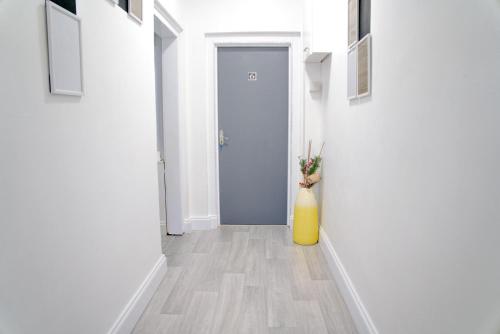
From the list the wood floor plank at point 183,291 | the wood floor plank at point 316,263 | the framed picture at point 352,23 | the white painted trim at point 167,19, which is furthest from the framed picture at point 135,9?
the wood floor plank at point 316,263

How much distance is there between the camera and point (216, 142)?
3939 millimetres

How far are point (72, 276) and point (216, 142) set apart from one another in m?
2.60

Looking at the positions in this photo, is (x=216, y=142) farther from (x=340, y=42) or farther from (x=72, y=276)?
(x=72, y=276)

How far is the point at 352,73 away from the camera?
7.63 feet

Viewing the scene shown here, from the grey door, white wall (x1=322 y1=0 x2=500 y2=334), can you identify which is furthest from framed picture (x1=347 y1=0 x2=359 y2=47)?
the grey door

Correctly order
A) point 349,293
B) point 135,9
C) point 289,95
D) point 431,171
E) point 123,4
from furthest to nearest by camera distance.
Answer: point 289,95
point 349,293
point 135,9
point 123,4
point 431,171

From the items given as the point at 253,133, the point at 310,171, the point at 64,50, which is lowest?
the point at 310,171

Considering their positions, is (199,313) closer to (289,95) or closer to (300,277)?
(300,277)

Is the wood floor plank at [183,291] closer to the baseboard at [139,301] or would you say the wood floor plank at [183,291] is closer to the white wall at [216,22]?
the baseboard at [139,301]

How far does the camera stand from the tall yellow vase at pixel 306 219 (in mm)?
3432

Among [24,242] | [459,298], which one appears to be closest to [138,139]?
[24,242]

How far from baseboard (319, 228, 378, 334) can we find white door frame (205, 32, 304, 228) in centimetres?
99

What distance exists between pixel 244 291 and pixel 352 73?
1569 millimetres

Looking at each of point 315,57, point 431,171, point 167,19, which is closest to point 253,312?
point 431,171
